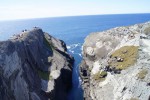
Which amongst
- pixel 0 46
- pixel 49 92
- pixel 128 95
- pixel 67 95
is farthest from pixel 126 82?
pixel 0 46

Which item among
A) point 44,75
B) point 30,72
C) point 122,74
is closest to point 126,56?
point 122,74

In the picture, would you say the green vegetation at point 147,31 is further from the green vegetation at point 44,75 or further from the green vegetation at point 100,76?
the green vegetation at point 44,75

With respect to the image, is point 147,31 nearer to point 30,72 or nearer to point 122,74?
point 122,74

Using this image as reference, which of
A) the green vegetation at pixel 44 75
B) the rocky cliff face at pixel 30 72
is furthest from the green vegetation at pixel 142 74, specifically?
the green vegetation at pixel 44 75

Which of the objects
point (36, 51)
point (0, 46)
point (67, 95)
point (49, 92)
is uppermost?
point (0, 46)

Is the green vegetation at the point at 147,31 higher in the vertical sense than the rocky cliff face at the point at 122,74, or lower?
higher

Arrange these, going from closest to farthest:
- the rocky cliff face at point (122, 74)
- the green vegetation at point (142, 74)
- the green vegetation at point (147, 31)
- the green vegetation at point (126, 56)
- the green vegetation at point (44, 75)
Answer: the rocky cliff face at point (122, 74)
the green vegetation at point (142, 74)
the green vegetation at point (126, 56)
the green vegetation at point (44, 75)
the green vegetation at point (147, 31)

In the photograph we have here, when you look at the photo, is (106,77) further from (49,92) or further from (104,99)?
(49,92)
